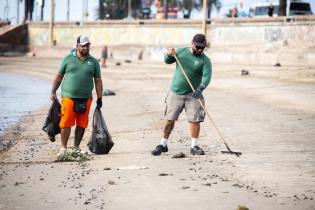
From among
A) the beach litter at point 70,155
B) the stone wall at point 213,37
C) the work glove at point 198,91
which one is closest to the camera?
the beach litter at point 70,155

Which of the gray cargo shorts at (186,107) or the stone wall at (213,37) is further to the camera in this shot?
the stone wall at (213,37)

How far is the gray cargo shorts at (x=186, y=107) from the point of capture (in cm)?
1055

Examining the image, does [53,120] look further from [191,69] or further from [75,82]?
[191,69]

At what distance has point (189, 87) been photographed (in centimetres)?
1057

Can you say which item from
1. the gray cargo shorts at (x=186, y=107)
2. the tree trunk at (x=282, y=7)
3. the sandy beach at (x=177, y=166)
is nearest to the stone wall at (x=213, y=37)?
the tree trunk at (x=282, y=7)

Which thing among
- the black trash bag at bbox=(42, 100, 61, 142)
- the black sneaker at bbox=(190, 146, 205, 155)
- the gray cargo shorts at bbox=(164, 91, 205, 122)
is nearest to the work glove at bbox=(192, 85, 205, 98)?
the gray cargo shorts at bbox=(164, 91, 205, 122)

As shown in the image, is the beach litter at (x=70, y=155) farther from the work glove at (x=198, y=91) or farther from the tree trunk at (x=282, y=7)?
the tree trunk at (x=282, y=7)

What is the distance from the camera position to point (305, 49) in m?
33.2

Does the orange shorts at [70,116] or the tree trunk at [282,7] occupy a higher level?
the tree trunk at [282,7]

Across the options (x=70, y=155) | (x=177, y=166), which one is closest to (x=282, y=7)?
(x=70, y=155)

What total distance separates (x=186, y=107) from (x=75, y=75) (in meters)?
1.75

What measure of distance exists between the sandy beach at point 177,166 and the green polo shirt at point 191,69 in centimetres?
105

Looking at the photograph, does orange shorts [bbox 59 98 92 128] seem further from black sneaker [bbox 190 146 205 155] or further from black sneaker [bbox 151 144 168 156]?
black sneaker [bbox 190 146 205 155]

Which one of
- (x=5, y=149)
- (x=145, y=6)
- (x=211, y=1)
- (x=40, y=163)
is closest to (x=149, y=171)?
(x=40, y=163)
